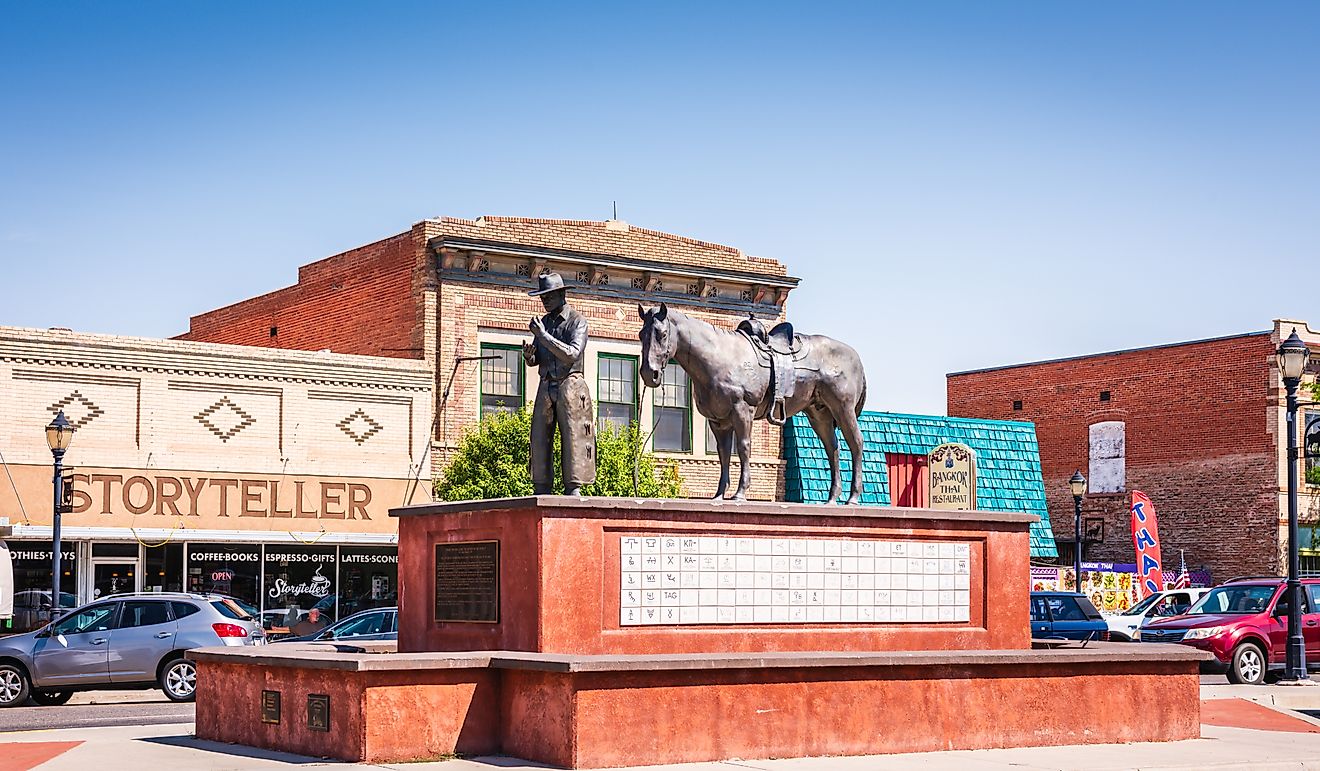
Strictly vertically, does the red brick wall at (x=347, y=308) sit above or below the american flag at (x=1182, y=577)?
above

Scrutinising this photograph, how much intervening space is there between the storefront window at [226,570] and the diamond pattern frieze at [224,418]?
2276 mm

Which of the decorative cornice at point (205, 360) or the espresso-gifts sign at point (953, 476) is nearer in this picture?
the decorative cornice at point (205, 360)

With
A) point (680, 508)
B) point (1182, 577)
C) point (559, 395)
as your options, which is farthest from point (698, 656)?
point (1182, 577)

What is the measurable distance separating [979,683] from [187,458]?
23.3 metres

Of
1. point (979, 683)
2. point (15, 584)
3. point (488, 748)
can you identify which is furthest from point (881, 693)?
point (15, 584)

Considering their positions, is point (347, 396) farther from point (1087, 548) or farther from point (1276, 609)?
point (1087, 548)

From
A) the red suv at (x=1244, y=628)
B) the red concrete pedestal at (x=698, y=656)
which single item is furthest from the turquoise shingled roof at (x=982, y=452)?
the red concrete pedestal at (x=698, y=656)

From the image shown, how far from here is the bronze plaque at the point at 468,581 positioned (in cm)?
1566

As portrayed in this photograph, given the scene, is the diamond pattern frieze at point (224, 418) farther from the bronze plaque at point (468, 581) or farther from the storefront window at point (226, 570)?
the bronze plaque at point (468, 581)

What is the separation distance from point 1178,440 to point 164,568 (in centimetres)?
3119

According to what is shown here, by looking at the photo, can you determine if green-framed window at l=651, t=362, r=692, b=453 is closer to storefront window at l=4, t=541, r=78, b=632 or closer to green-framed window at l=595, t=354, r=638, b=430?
green-framed window at l=595, t=354, r=638, b=430

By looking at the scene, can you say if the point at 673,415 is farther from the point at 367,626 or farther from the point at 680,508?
the point at 680,508

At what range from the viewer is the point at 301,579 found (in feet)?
121

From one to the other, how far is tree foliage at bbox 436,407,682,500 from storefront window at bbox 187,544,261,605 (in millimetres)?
4191
